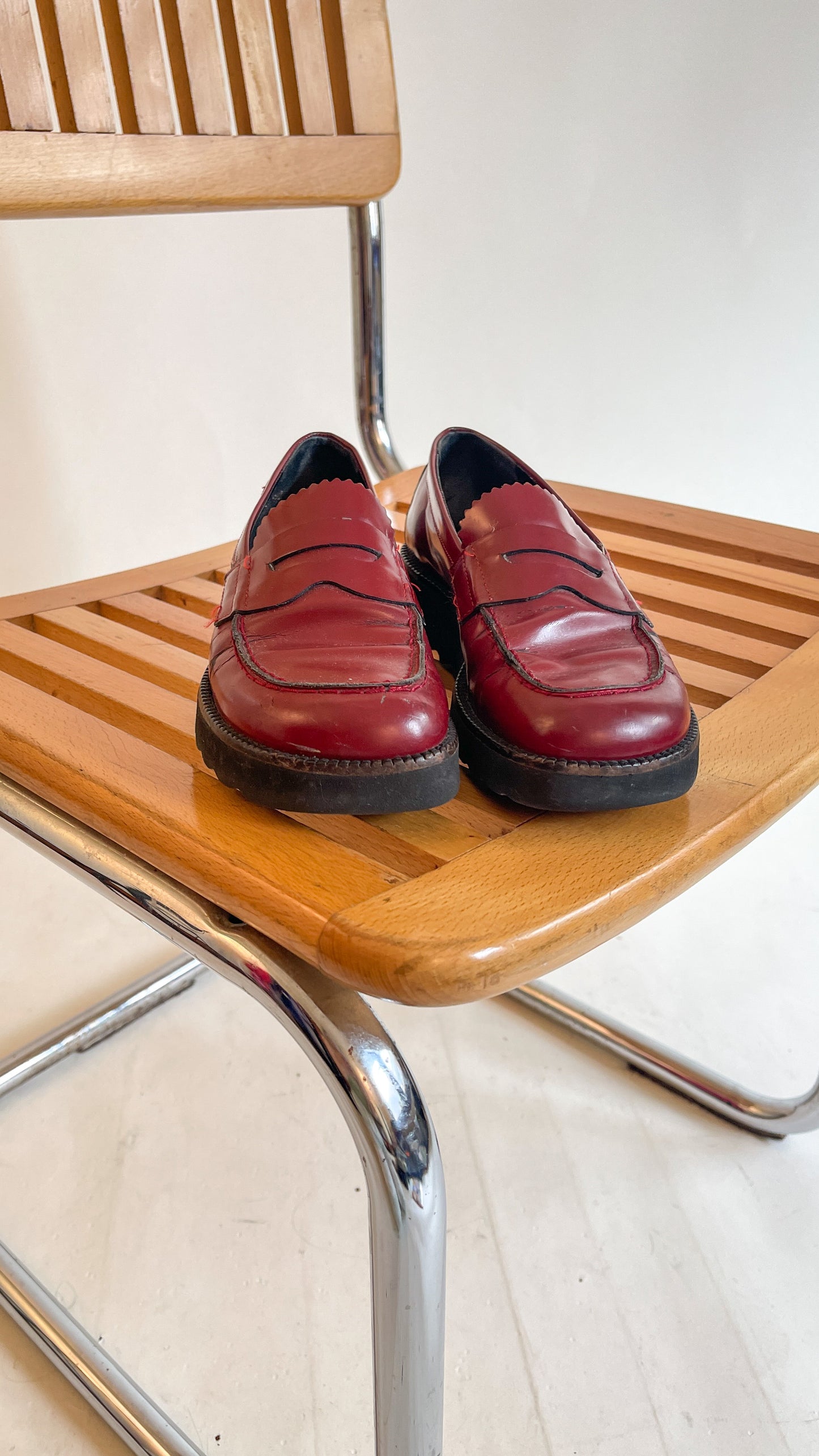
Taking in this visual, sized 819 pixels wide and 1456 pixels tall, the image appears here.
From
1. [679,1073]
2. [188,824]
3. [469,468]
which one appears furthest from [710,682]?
[679,1073]

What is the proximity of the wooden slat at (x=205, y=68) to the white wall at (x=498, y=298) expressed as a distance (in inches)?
15.9

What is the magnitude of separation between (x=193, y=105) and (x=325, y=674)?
0.46 m

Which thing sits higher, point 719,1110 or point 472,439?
point 472,439

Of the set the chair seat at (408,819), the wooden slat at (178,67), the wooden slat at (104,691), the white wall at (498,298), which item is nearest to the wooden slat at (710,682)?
the chair seat at (408,819)

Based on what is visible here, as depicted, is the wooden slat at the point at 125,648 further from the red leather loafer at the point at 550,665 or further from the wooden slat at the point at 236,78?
the wooden slat at the point at 236,78

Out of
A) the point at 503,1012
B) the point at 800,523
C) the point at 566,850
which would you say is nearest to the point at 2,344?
the point at 503,1012

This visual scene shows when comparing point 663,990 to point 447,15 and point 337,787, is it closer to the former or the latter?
point 337,787

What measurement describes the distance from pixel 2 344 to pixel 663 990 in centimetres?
84

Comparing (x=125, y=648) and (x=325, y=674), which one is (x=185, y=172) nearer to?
(x=125, y=648)

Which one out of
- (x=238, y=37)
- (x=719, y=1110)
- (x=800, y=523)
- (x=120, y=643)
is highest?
(x=238, y=37)

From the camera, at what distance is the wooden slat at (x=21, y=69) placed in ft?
1.88

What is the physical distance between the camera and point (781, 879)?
103 cm

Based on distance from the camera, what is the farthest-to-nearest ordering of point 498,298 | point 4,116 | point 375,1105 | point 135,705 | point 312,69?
point 498,298, point 312,69, point 4,116, point 135,705, point 375,1105

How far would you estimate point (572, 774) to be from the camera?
35 cm
